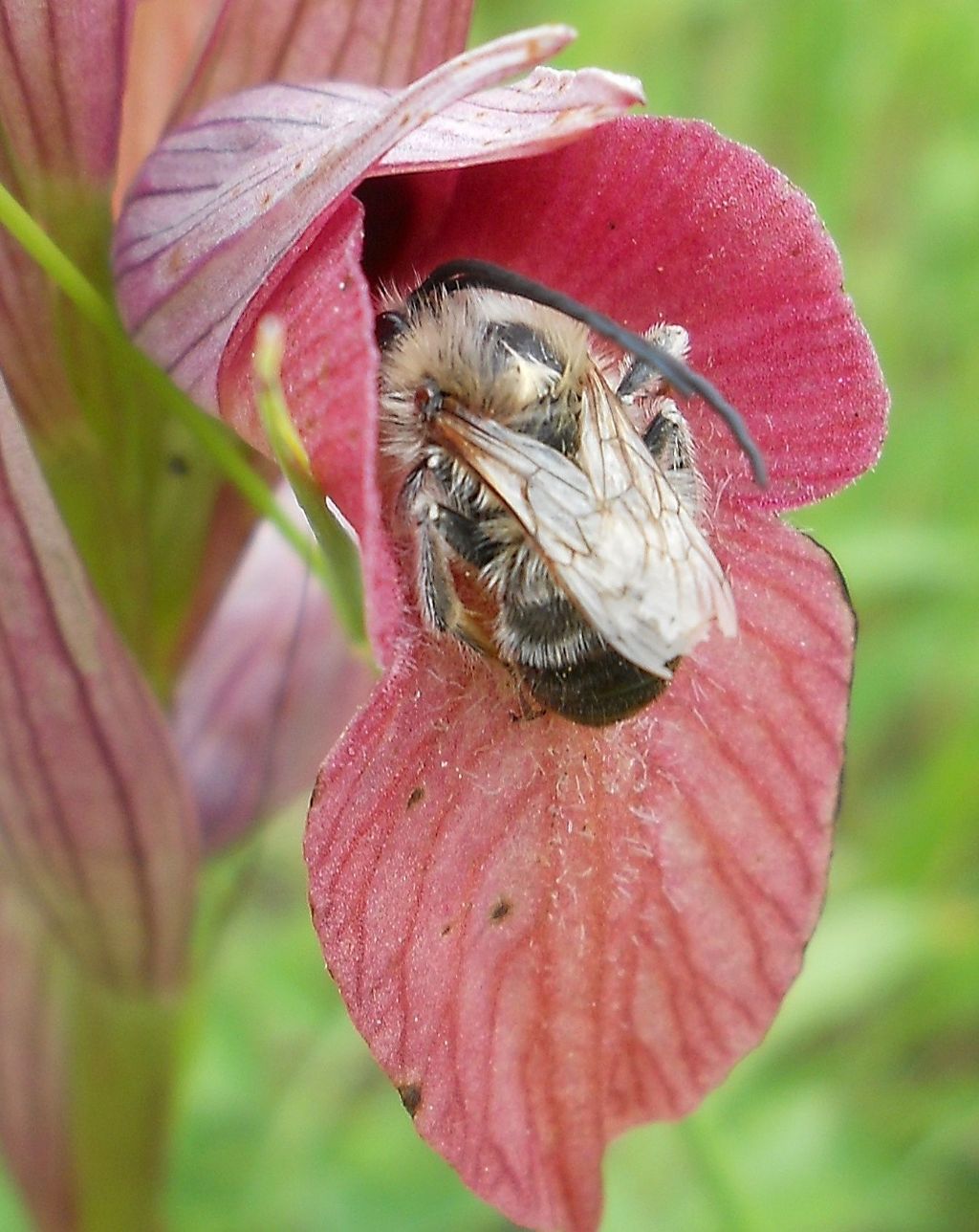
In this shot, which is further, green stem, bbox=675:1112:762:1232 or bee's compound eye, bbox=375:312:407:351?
green stem, bbox=675:1112:762:1232

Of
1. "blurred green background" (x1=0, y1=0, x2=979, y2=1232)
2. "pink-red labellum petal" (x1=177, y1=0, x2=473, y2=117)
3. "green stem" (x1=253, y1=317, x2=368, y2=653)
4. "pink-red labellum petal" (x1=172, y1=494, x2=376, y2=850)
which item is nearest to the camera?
"green stem" (x1=253, y1=317, x2=368, y2=653)

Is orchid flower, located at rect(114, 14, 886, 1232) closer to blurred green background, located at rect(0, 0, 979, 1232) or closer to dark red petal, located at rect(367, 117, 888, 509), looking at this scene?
dark red petal, located at rect(367, 117, 888, 509)

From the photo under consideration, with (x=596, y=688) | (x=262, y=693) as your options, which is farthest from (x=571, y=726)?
(x=262, y=693)

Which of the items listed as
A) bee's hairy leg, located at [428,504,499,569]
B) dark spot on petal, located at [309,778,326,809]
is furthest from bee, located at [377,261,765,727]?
dark spot on petal, located at [309,778,326,809]

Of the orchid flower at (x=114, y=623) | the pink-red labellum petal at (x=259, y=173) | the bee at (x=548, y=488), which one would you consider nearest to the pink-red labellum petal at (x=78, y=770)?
the orchid flower at (x=114, y=623)

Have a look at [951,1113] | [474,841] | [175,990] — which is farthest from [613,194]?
[951,1113]

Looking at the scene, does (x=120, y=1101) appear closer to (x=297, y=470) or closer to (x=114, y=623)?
(x=114, y=623)
